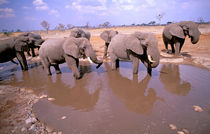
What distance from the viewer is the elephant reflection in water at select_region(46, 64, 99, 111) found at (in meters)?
4.20

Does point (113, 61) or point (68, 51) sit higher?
point (68, 51)

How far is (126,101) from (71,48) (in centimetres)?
314

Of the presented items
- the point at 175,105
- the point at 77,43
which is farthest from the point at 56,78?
the point at 175,105

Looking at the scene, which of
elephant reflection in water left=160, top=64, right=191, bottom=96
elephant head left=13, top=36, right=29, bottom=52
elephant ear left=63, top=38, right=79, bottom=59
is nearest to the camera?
elephant reflection in water left=160, top=64, right=191, bottom=96

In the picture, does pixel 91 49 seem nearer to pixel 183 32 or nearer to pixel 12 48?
pixel 12 48

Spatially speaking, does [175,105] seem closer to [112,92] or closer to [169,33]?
[112,92]

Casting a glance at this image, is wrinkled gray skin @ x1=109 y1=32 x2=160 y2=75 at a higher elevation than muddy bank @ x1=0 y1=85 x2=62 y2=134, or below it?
higher

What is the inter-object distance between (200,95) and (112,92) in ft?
9.25

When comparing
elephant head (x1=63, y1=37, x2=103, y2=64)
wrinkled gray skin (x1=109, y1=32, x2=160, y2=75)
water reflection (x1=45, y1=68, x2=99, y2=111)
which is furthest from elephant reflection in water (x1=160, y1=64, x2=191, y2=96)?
elephant head (x1=63, y1=37, x2=103, y2=64)

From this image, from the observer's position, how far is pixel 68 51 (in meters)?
5.67

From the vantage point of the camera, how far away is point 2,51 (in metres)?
7.24

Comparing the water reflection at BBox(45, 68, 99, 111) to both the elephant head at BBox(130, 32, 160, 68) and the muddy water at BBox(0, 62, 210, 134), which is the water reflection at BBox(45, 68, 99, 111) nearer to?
the muddy water at BBox(0, 62, 210, 134)

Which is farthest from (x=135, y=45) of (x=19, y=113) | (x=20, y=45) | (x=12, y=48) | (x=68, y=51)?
(x=12, y=48)

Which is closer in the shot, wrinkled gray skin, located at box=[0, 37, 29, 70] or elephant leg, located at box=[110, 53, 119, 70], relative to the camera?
elephant leg, located at box=[110, 53, 119, 70]
